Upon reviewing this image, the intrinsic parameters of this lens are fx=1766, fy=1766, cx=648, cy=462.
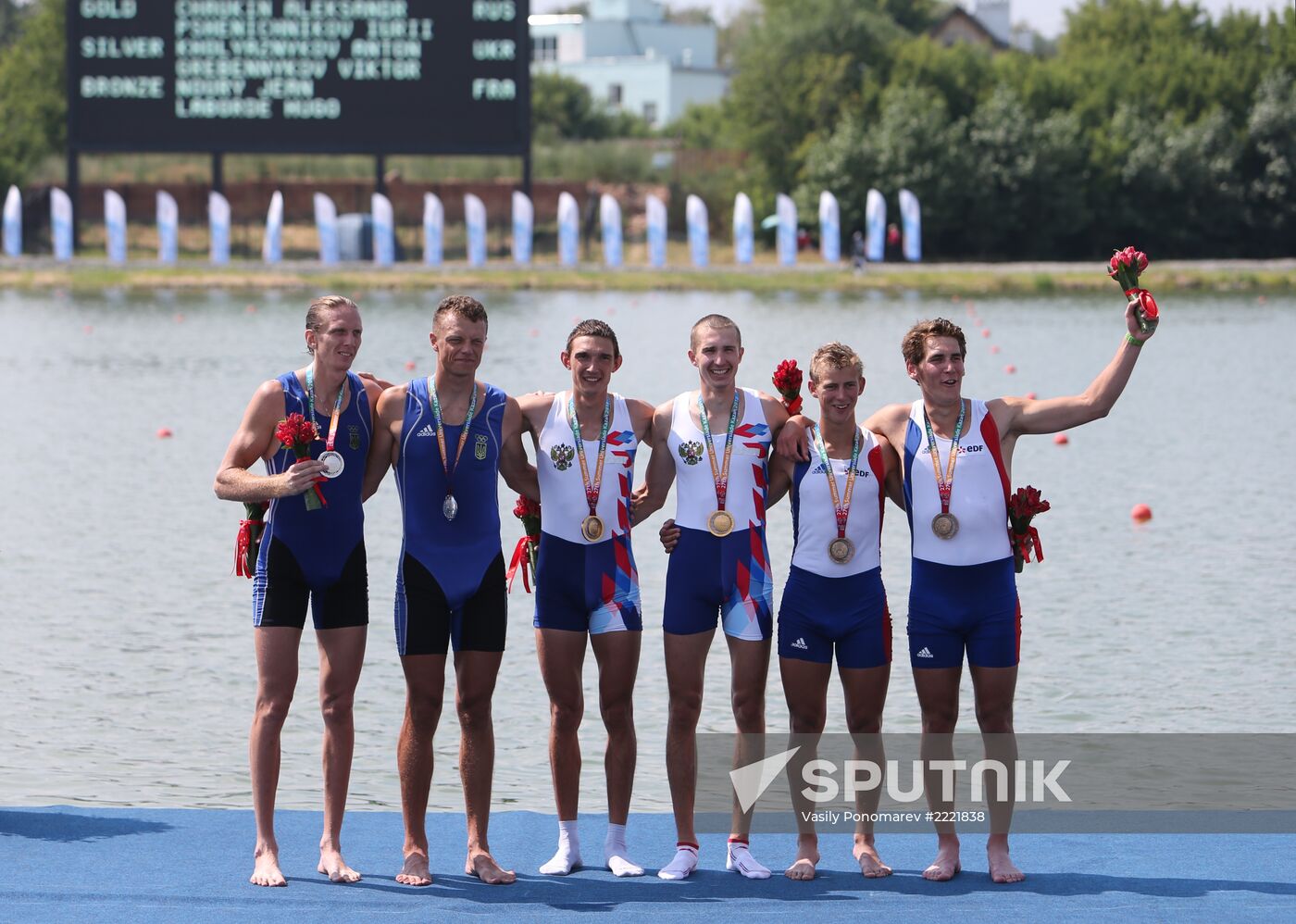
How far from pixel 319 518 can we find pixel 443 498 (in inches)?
18.2

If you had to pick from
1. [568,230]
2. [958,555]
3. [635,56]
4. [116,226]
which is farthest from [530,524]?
[635,56]

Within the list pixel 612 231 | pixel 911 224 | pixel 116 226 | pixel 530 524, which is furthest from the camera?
pixel 911 224

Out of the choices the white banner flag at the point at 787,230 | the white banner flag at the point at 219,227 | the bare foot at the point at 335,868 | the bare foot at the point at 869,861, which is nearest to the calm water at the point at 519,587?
the bare foot at the point at 335,868

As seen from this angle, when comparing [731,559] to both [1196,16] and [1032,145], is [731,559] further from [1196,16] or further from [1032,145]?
[1196,16]

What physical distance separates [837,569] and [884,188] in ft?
181

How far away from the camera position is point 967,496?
655 cm

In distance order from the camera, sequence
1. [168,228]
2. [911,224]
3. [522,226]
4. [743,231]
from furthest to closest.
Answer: [911,224] → [743,231] → [168,228] → [522,226]

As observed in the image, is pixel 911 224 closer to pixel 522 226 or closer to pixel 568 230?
pixel 568 230

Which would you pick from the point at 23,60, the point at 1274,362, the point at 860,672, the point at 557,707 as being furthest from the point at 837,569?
the point at 23,60

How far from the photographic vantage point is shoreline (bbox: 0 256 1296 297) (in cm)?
4744

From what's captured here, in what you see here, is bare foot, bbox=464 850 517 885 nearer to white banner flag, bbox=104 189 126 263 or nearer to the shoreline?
the shoreline

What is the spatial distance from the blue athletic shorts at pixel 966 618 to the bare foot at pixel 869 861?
70 centimetres

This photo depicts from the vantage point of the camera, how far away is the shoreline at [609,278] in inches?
1868

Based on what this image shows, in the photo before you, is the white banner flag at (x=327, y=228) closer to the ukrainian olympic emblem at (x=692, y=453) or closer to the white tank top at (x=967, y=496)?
the ukrainian olympic emblem at (x=692, y=453)
